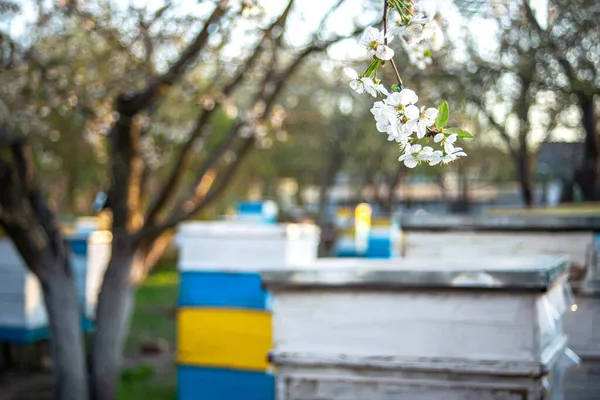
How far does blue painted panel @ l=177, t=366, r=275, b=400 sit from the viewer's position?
4.63 m

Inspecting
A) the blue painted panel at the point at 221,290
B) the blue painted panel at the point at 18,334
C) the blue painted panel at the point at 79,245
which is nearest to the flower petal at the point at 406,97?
the blue painted panel at the point at 221,290

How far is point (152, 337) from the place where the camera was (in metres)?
8.21

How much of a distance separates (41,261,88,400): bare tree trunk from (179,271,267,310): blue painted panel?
747 millimetres

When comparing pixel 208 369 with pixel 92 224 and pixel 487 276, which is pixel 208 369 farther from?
pixel 92 224

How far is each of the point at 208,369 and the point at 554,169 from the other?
11.3m

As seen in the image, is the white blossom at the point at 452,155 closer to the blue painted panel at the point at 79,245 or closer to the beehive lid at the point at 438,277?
the beehive lid at the point at 438,277

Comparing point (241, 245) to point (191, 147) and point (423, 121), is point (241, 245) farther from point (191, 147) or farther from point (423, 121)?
point (423, 121)

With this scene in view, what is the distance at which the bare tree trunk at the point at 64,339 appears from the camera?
4.74 meters

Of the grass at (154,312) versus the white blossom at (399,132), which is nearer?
the white blossom at (399,132)

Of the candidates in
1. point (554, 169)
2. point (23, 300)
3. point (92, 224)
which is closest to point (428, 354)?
point (23, 300)

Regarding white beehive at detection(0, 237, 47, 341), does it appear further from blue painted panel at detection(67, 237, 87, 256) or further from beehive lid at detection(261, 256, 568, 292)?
beehive lid at detection(261, 256, 568, 292)

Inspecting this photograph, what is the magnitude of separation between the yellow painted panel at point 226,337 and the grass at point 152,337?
1314 mm

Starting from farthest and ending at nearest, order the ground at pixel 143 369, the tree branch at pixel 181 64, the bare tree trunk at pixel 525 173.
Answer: the bare tree trunk at pixel 525 173, the ground at pixel 143 369, the tree branch at pixel 181 64

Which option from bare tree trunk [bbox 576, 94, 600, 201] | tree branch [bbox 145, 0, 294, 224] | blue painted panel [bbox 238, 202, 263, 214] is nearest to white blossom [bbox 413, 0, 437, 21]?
tree branch [bbox 145, 0, 294, 224]
